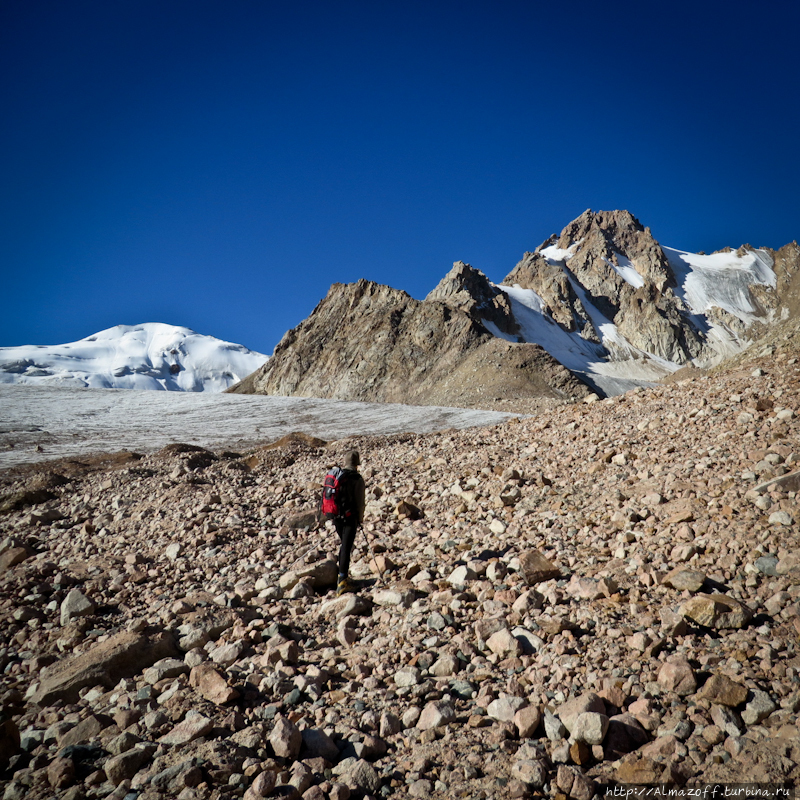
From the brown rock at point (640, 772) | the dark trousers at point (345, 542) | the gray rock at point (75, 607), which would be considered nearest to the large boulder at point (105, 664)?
the gray rock at point (75, 607)

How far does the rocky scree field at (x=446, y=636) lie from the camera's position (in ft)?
9.57

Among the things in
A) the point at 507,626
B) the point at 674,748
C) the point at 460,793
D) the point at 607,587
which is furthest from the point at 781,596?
the point at 460,793

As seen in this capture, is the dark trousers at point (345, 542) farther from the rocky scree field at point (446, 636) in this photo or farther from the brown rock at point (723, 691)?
the brown rock at point (723, 691)

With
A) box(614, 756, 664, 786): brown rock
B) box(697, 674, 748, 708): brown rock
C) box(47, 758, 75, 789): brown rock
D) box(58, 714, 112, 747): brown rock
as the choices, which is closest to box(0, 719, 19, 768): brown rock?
box(58, 714, 112, 747): brown rock

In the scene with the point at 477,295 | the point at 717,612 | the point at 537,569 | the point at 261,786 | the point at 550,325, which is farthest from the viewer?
the point at 550,325

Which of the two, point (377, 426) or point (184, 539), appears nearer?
point (184, 539)

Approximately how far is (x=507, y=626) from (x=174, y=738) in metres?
2.61

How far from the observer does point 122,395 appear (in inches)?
1339

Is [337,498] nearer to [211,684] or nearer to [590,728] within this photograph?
[211,684]

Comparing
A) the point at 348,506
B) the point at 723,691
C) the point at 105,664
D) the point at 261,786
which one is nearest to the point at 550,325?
the point at 348,506

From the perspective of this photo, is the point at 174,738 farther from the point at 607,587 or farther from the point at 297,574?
the point at 607,587

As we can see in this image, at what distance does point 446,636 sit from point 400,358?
66171 mm

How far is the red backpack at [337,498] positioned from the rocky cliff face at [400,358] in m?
48.2

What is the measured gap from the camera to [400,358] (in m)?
70.0
